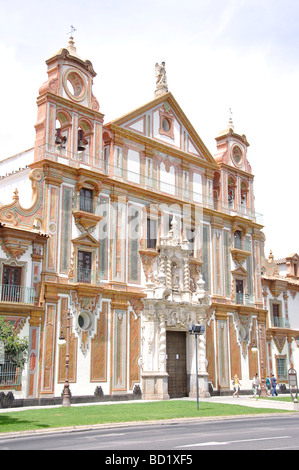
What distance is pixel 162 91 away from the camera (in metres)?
39.9

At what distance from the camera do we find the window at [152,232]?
35.7 metres

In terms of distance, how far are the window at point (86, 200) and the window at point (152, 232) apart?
16.1 ft

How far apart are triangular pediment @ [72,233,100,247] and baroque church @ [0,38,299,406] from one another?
0.23ft

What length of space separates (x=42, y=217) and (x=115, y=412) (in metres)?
11.7

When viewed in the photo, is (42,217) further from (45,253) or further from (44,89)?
(44,89)

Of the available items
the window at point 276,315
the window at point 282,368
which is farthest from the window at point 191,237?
the window at point 282,368

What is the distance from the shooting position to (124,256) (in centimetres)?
3362

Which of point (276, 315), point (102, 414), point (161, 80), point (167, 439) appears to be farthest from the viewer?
point (276, 315)

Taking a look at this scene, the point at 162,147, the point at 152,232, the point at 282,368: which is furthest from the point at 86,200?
the point at 282,368

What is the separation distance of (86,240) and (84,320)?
4.53m

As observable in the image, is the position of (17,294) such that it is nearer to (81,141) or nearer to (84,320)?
(84,320)

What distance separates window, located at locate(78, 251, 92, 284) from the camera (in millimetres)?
31016

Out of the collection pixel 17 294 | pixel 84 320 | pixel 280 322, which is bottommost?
pixel 84 320

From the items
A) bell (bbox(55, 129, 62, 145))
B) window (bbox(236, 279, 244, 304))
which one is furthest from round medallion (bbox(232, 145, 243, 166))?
bell (bbox(55, 129, 62, 145))
